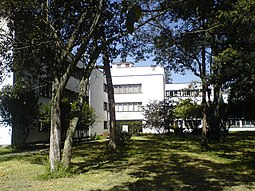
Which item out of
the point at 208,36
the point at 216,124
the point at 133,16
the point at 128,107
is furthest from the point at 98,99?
the point at 133,16

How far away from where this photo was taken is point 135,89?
51250 mm

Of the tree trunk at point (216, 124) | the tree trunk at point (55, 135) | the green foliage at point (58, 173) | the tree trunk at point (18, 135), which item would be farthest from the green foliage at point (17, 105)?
the tree trunk at point (216, 124)

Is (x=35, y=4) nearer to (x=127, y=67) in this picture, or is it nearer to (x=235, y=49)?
(x=235, y=49)

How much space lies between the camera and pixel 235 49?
13.2 meters

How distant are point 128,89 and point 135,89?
123cm

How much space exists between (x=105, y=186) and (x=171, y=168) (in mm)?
3882

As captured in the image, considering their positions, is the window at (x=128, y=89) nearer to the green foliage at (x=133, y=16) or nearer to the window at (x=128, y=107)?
the window at (x=128, y=107)

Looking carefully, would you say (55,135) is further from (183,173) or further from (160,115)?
(160,115)

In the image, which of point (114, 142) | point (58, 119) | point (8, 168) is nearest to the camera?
point (58, 119)

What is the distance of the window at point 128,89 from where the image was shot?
51.1m

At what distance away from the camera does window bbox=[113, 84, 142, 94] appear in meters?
51.1

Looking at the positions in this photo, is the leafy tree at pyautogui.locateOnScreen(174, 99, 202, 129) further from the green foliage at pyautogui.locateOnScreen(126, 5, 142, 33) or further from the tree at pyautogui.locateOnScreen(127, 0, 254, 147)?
the green foliage at pyautogui.locateOnScreen(126, 5, 142, 33)

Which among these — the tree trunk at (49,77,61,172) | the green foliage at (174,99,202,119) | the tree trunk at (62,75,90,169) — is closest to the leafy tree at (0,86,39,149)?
the tree trunk at (62,75,90,169)

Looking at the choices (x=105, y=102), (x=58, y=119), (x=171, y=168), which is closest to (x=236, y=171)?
(x=171, y=168)
